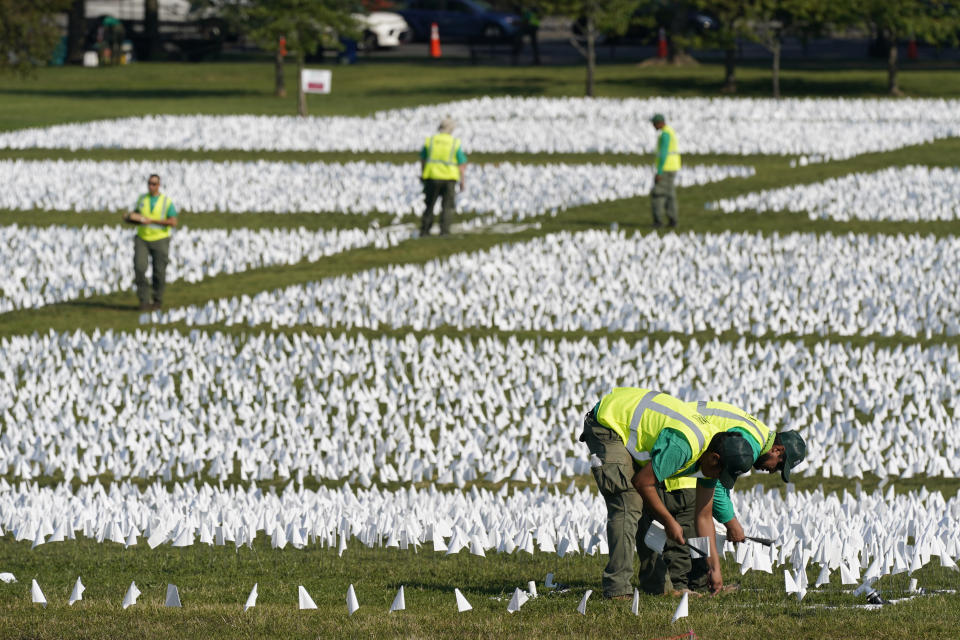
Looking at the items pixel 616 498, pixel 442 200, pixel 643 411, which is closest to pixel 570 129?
pixel 442 200

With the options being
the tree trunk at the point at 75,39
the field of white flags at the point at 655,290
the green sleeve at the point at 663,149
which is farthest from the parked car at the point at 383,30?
the field of white flags at the point at 655,290

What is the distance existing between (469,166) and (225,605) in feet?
97.7

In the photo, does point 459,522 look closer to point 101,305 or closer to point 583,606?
point 583,606

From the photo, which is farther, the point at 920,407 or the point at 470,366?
the point at 470,366

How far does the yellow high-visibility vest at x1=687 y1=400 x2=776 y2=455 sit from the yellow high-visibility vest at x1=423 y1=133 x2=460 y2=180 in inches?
719

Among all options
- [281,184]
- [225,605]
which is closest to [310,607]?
[225,605]

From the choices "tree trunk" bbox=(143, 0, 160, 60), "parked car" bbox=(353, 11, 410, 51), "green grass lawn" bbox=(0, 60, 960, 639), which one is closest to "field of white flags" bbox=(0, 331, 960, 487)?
"green grass lawn" bbox=(0, 60, 960, 639)

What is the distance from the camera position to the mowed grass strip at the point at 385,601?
8.60m

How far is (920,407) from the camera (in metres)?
16.6

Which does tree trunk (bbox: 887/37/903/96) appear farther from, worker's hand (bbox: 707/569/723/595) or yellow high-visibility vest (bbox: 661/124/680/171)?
worker's hand (bbox: 707/569/723/595)

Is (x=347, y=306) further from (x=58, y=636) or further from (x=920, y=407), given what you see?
(x=58, y=636)

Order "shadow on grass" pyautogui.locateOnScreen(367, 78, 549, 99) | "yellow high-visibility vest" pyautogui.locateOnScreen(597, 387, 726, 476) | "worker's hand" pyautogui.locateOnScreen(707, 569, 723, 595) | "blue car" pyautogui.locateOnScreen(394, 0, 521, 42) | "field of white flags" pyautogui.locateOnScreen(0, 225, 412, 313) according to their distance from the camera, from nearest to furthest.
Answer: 1. "yellow high-visibility vest" pyautogui.locateOnScreen(597, 387, 726, 476)
2. "worker's hand" pyautogui.locateOnScreen(707, 569, 723, 595)
3. "field of white flags" pyautogui.locateOnScreen(0, 225, 412, 313)
4. "shadow on grass" pyautogui.locateOnScreen(367, 78, 549, 99)
5. "blue car" pyautogui.locateOnScreen(394, 0, 521, 42)

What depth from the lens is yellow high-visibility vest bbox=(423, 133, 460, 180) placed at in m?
26.7

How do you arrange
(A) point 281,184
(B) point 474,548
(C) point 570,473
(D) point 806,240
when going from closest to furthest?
(B) point 474,548 → (C) point 570,473 → (D) point 806,240 → (A) point 281,184
